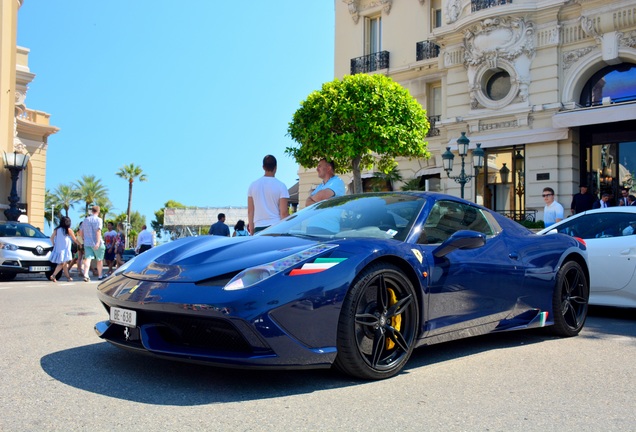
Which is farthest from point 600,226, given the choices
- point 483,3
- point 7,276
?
point 483,3

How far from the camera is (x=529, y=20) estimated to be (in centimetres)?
2109

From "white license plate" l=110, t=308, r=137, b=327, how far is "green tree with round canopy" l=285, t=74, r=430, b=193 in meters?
17.0

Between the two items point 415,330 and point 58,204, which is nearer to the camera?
point 415,330

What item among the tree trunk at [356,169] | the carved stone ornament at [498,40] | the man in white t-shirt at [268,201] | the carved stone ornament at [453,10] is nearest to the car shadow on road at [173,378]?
the man in white t-shirt at [268,201]

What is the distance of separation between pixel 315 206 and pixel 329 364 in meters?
1.83

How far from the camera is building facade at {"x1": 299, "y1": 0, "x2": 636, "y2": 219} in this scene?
19.9 meters

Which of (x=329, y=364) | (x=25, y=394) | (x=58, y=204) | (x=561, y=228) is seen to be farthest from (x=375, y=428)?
(x=58, y=204)

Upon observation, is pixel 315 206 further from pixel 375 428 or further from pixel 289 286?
pixel 375 428

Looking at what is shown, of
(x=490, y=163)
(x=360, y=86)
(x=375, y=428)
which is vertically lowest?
Result: (x=375, y=428)

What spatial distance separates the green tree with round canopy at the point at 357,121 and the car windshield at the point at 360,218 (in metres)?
15.7

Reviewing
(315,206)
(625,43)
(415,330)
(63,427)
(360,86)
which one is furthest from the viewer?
(360,86)

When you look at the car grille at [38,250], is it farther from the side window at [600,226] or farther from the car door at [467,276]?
the car door at [467,276]

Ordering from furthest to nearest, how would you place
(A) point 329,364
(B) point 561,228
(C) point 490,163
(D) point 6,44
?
(D) point 6,44 < (C) point 490,163 < (B) point 561,228 < (A) point 329,364

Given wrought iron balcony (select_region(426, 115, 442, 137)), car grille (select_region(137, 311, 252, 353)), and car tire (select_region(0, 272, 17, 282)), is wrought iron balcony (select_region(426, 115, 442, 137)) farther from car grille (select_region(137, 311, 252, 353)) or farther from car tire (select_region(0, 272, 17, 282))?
car grille (select_region(137, 311, 252, 353))
